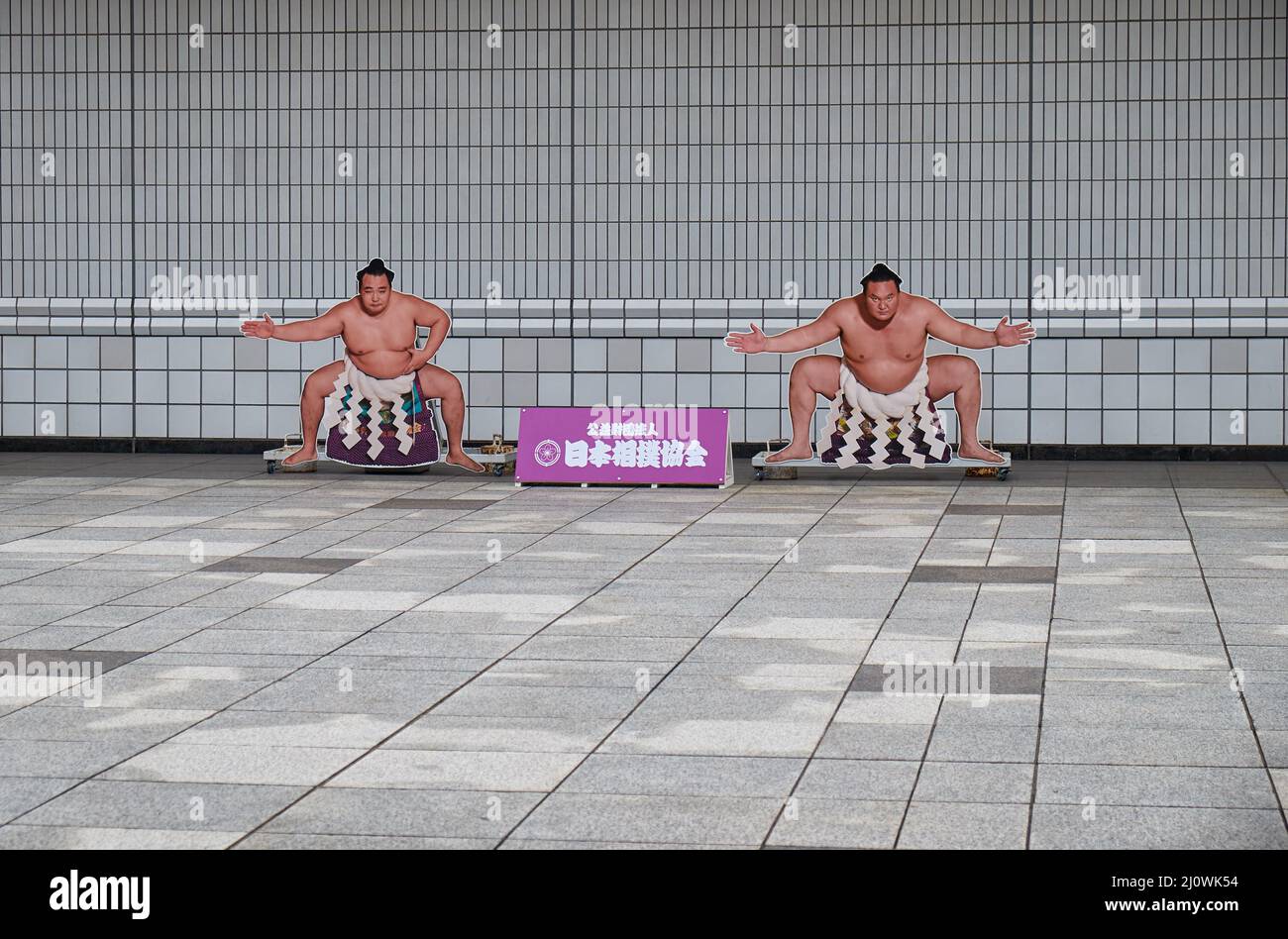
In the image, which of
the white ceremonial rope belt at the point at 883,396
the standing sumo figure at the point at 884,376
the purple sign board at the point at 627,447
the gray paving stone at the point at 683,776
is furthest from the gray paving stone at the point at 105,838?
the white ceremonial rope belt at the point at 883,396

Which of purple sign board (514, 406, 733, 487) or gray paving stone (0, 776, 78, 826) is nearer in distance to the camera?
gray paving stone (0, 776, 78, 826)

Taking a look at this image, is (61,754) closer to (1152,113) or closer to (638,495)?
(638,495)

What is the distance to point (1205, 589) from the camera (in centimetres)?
891

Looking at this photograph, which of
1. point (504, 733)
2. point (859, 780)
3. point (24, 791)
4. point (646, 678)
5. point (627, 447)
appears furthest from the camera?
point (627, 447)

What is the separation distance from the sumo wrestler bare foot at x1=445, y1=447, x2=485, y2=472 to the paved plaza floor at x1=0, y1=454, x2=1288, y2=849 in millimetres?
3107

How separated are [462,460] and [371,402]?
94 centimetres

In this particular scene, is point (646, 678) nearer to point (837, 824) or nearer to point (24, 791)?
point (837, 824)

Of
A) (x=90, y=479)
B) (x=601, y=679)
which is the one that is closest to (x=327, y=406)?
(x=90, y=479)

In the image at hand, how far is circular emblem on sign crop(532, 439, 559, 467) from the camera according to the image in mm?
14562

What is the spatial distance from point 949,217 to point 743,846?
12873 millimetres

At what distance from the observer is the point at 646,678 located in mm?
6832

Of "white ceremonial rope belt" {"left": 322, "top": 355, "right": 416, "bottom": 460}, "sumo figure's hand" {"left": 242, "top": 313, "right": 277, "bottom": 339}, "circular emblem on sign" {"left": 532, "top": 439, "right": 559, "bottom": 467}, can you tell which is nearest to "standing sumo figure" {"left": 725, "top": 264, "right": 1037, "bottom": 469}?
"circular emblem on sign" {"left": 532, "top": 439, "right": 559, "bottom": 467}

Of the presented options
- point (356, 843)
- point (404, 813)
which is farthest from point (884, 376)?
point (356, 843)

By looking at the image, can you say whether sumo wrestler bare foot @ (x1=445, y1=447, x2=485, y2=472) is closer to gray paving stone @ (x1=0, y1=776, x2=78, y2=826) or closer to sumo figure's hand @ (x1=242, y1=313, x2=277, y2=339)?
sumo figure's hand @ (x1=242, y1=313, x2=277, y2=339)
